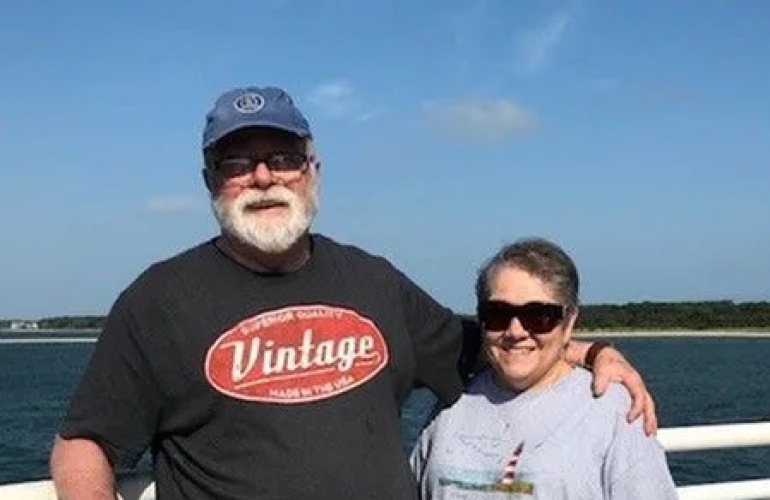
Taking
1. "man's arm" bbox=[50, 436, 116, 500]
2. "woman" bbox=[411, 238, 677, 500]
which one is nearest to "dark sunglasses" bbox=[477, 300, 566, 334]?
"woman" bbox=[411, 238, 677, 500]

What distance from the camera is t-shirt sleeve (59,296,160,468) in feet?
8.48

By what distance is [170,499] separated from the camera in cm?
274

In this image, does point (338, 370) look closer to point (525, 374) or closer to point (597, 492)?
point (525, 374)

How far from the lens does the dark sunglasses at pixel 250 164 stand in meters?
2.84

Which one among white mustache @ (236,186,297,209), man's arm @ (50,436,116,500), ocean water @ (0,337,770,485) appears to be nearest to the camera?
man's arm @ (50,436,116,500)

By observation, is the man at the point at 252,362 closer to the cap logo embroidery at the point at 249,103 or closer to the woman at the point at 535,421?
the cap logo embroidery at the point at 249,103

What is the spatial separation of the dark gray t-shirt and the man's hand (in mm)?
18

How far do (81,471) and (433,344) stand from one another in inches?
39.6

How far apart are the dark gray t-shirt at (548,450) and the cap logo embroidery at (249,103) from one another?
3.08ft

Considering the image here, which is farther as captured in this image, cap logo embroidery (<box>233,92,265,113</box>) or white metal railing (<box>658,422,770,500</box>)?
white metal railing (<box>658,422,770,500</box>)

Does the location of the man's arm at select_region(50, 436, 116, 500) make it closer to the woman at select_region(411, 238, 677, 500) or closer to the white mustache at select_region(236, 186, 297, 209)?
the white mustache at select_region(236, 186, 297, 209)

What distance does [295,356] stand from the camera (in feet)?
9.11

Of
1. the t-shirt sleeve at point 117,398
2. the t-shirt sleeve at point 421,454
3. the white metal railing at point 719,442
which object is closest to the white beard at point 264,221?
the t-shirt sleeve at point 117,398

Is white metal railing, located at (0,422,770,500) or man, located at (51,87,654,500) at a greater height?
man, located at (51,87,654,500)
